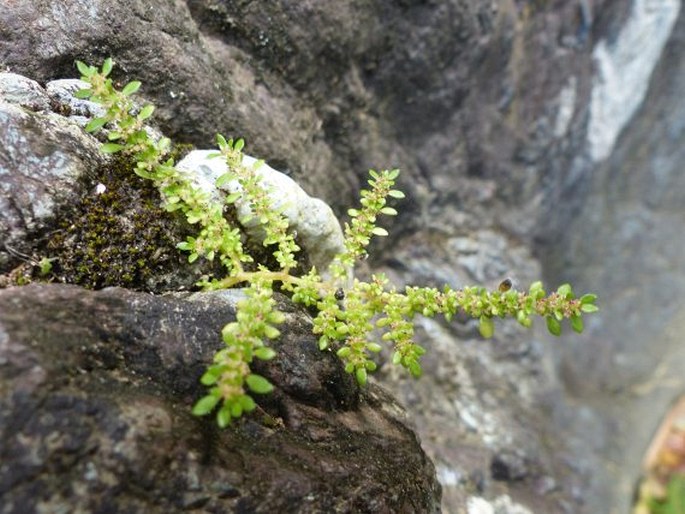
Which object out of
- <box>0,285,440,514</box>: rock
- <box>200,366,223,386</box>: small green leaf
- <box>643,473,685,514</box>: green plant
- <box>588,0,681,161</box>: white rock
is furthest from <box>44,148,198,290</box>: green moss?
<box>643,473,685,514</box>: green plant

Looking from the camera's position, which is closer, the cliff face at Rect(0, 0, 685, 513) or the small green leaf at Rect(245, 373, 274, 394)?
the small green leaf at Rect(245, 373, 274, 394)

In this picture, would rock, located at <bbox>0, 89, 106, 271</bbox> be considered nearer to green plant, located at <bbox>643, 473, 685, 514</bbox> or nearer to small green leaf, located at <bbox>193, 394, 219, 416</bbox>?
small green leaf, located at <bbox>193, 394, 219, 416</bbox>

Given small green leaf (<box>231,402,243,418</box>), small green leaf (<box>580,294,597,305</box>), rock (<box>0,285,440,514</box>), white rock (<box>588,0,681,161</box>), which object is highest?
white rock (<box>588,0,681,161</box>)

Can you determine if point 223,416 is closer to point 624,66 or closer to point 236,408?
point 236,408

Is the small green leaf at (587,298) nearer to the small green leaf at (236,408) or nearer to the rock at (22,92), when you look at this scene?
the small green leaf at (236,408)

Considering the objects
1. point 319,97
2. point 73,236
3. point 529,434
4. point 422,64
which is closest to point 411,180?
point 422,64

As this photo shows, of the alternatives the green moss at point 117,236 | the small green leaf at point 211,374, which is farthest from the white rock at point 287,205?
the small green leaf at point 211,374

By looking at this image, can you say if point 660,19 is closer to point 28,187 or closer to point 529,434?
point 529,434
